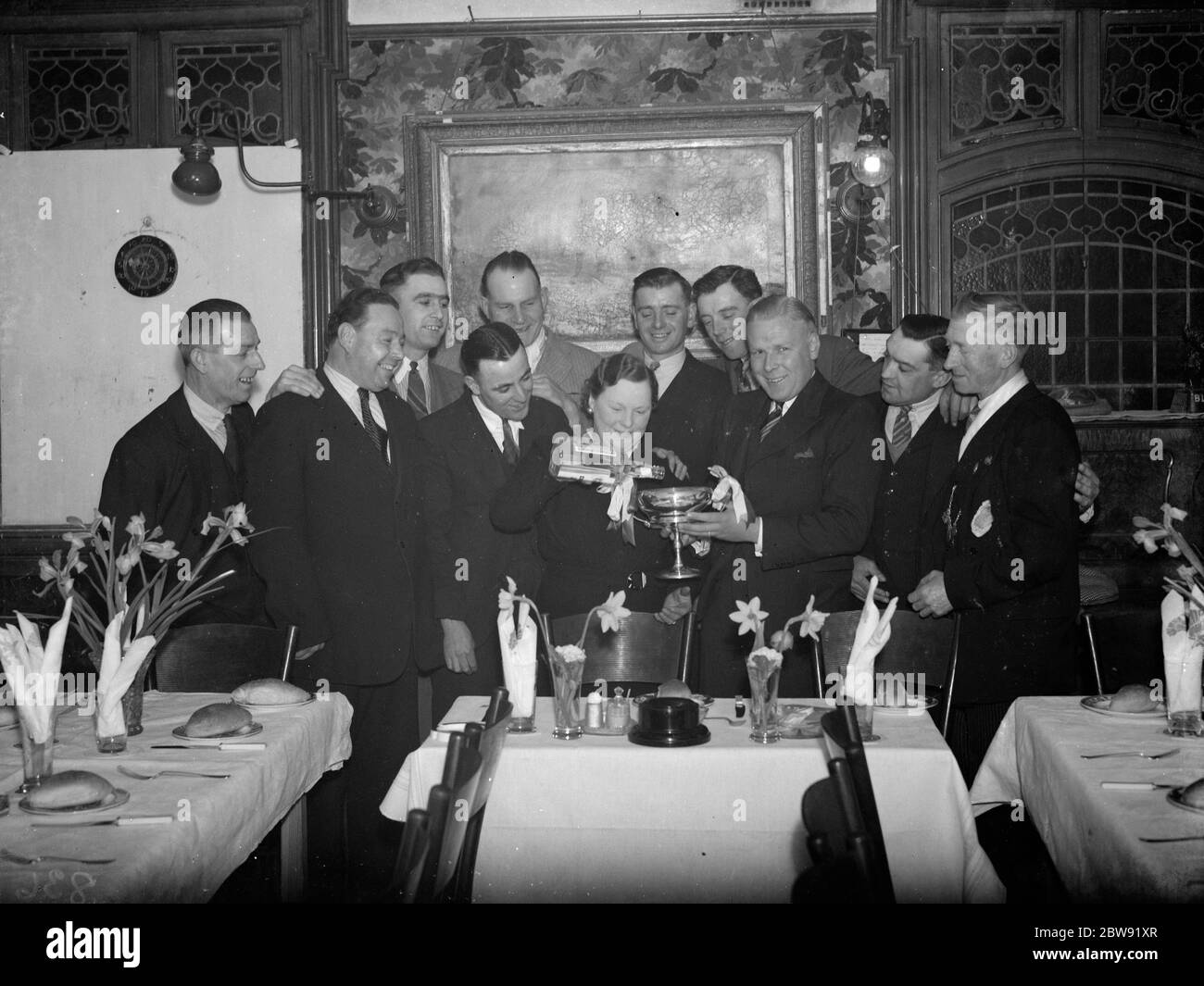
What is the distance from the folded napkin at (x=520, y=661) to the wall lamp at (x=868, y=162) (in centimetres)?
312

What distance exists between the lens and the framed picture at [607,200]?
212 inches

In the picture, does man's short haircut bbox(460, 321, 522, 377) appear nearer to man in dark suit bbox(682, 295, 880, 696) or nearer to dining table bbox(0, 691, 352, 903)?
man in dark suit bbox(682, 295, 880, 696)

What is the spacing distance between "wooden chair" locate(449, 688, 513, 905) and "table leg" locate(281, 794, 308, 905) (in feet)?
3.27

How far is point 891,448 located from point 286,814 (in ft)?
7.74

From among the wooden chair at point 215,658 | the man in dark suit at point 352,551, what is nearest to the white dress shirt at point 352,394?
the man in dark suit at point 352,551

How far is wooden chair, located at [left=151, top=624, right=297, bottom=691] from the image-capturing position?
3.38 m

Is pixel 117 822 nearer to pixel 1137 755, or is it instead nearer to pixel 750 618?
pixel 750 618

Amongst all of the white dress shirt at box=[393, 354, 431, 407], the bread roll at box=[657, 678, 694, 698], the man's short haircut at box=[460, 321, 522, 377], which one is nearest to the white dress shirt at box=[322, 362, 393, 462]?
the man's short haircut at box=[460, 321, 522, 377]

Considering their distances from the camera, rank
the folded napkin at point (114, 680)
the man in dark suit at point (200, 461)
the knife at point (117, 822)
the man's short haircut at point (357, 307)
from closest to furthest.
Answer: the knife at point (117, 822) → the folded napkin at point (114, 680) → the man in dark suit at point (200, 461) → the man's short haircut at point (357, 307)

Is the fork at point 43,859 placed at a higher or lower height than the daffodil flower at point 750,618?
lower

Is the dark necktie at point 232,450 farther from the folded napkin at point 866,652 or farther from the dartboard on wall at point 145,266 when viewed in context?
the folded napkin at point 866,652

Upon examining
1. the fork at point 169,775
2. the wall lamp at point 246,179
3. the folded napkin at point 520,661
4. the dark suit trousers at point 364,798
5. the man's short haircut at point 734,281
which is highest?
the wall lamp at point 246,179

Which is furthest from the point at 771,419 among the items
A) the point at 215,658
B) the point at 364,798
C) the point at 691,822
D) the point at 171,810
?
the point at 171,810
